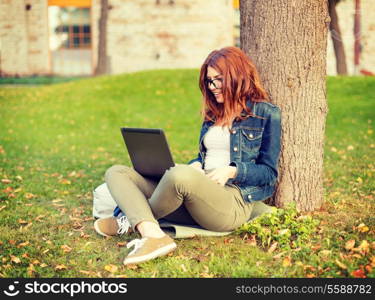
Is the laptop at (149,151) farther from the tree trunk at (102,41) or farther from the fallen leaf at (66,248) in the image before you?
the tree trunk at (102,41)

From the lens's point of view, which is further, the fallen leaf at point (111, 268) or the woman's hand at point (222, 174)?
the woman's hand at point (222, 174)

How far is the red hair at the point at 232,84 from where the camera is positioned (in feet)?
12.0

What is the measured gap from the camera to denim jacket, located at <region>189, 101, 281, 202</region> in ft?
12.1

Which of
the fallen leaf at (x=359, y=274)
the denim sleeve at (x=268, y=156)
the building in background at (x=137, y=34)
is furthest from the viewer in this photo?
the building in background at (x=137, y=34)

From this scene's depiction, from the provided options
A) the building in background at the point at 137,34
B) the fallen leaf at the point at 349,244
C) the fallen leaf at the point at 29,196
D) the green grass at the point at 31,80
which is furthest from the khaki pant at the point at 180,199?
the building in background at the point at 137,34

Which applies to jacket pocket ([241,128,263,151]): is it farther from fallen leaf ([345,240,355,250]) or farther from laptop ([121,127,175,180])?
fallen leaf ([345,240,355,250])

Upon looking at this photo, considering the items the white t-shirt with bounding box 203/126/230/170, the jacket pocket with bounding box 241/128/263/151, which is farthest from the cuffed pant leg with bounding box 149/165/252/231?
the jacket pocket with bounding box 241/128/263/151

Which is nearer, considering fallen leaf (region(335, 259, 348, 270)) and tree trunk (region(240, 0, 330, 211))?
fallen leaf (region(335, 259, 348, 270))

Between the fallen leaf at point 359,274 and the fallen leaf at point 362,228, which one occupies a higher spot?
the fallen leaf at point 362,228

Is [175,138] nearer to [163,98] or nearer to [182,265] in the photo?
[163,98]

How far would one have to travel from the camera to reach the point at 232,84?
12.0ft

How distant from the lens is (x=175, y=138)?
9.84 meters

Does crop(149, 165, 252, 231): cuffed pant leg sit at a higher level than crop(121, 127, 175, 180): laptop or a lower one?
lower

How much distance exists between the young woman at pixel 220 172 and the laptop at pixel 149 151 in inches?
3.2
